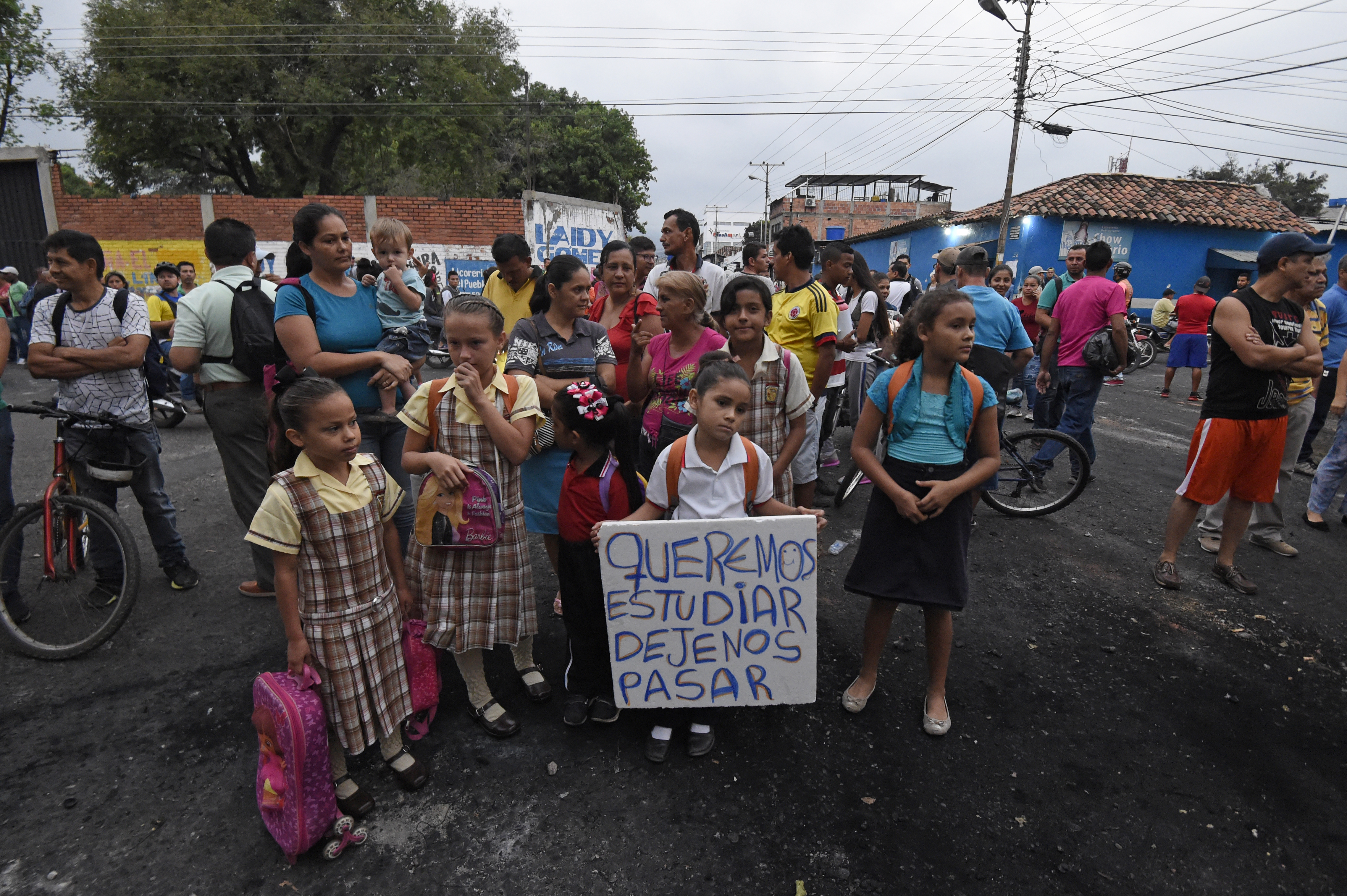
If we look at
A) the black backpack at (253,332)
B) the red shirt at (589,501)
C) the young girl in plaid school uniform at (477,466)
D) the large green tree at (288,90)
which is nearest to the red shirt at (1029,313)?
the red shirt at (589,501)

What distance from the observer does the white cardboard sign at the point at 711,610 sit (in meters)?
2.35

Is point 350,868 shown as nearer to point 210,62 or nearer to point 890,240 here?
point 210,62

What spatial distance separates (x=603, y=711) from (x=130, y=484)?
3027 mm

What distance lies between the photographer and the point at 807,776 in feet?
8.34

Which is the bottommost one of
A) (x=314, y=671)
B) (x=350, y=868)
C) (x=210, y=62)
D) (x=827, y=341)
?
(x=350, y=868)

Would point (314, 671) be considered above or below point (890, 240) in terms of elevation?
below

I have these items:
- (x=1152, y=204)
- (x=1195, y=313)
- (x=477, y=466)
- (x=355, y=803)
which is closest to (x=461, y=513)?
(x=477, y=466)

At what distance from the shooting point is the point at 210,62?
2042 centimetres

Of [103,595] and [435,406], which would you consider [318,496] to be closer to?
[435,406]

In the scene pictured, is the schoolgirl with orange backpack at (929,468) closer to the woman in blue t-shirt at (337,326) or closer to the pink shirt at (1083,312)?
the woman in blue t-shirt at (337,326)

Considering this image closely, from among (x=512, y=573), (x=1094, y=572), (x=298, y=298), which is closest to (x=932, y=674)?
(x=512, y=573)

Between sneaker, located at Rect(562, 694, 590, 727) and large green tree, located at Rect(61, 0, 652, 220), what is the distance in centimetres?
2408

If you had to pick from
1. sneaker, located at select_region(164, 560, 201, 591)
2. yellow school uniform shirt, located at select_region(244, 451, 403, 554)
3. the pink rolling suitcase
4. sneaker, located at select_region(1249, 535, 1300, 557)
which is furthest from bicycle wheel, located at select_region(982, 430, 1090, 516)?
sneaker, located at select_region(164, 560, 201, 591)

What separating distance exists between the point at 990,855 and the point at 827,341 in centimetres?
275
